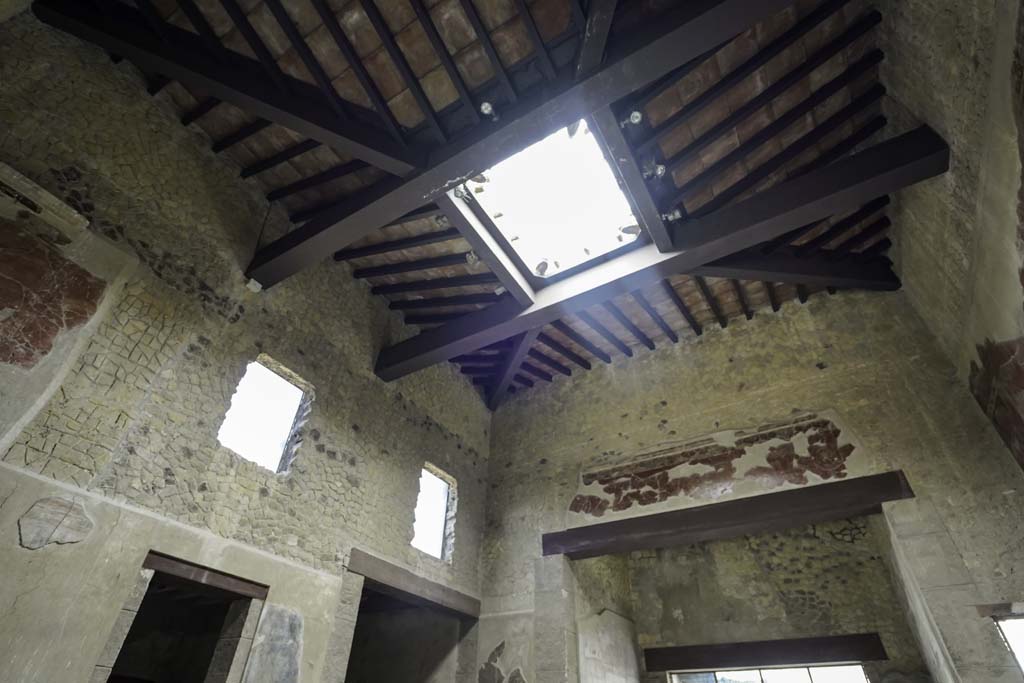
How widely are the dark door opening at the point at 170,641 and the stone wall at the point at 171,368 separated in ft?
7.48

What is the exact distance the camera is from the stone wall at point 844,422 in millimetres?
3850

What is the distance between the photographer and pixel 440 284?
5.63m

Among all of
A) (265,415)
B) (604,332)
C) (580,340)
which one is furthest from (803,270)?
(265,415)

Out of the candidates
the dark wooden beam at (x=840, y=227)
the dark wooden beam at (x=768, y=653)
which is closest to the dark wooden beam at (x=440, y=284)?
the dark wooden beam at (x=840, y=227)

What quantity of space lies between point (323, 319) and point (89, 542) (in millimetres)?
2657

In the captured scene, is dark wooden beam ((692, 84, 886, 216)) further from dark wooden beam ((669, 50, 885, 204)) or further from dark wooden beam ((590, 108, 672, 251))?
dark wooden beam ((590, 108, 672, 251))

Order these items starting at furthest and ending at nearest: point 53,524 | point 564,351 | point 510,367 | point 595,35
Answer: point 564,351, point 510,367, point 595,35, point 53,524

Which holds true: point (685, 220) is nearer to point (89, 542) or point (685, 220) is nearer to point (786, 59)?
point (786, 59)

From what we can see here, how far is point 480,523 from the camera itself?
20.8 ft

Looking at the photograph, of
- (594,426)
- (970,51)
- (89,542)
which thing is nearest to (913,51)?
(970,51)

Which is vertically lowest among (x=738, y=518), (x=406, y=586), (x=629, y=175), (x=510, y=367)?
(x=406, y=586)

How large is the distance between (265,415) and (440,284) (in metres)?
2.15

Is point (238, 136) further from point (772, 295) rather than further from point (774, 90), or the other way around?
point (772, 295)

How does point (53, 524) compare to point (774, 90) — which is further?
point (774, 90)
